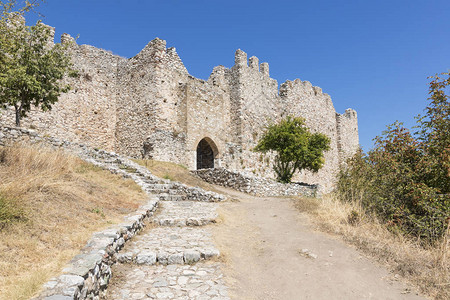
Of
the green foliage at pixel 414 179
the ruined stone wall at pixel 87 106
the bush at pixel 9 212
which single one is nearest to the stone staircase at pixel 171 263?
the bush at pixel 9 212

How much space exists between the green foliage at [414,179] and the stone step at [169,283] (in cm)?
449

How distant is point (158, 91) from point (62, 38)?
19.3ft

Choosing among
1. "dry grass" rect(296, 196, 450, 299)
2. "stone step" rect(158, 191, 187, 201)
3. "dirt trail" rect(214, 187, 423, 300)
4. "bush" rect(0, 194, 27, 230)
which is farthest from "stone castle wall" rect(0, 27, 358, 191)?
"bush" rect(0, 194, 27, 230)

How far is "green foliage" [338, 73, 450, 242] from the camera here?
6.54 meters

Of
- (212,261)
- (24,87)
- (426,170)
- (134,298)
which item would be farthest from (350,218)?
(24,87)

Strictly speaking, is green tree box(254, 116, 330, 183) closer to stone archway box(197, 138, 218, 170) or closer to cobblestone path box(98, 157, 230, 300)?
stone archway box(197, 138, 218, 170)

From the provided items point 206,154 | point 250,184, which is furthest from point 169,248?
point 206,154

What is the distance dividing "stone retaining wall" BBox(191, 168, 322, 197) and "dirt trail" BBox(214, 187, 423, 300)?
8.31 meters

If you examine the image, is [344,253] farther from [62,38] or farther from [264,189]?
[62,38]

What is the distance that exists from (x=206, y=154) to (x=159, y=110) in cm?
516

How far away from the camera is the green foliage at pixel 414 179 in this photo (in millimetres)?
6543

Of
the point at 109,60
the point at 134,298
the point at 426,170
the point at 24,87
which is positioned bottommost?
the point at 134,298

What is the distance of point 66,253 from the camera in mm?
4121

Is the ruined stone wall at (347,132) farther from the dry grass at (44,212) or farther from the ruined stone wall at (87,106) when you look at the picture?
the dry grass at (44,212)
